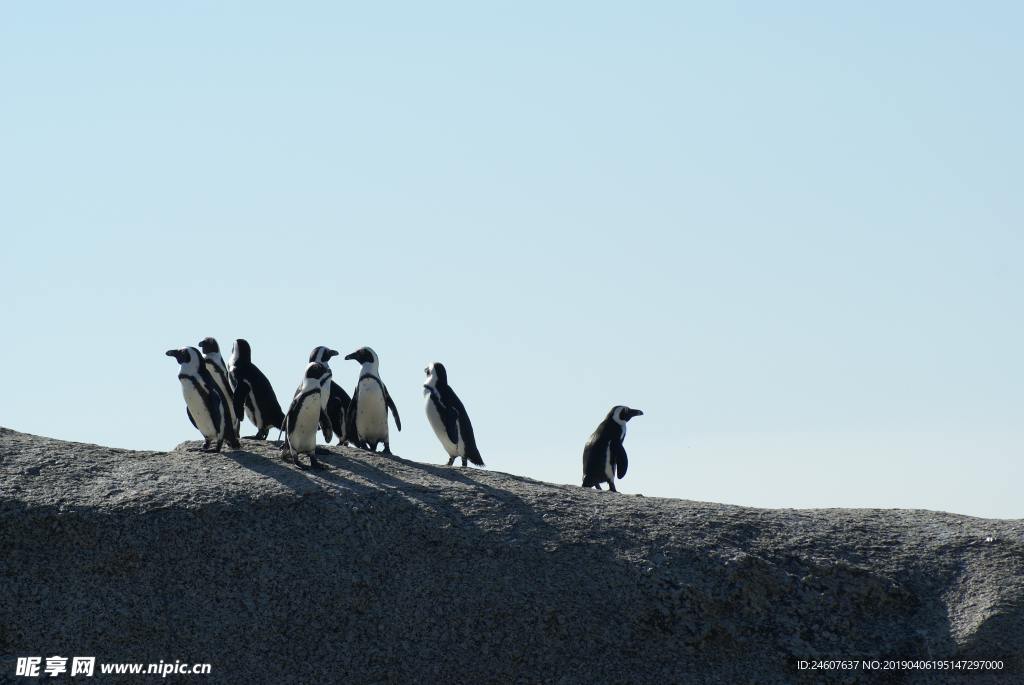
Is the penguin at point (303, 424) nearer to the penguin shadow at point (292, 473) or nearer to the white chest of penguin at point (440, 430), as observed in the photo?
the penguin shadow at point (292, 473)

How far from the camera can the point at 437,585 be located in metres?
14.9

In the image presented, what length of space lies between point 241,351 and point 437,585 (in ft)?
18.5

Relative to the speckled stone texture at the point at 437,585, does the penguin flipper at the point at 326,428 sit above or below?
above

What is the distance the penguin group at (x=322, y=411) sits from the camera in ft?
55.7

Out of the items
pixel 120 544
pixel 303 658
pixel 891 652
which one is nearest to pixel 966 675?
pixel 891 652

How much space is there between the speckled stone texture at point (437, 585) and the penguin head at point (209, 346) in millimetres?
2820

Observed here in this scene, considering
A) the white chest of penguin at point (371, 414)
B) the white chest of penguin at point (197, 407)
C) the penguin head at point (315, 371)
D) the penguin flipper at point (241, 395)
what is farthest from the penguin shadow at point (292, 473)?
the white chest of penguin at point (371, 414)

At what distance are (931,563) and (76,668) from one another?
895 cm

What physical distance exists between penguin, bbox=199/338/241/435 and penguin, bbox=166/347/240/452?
0.14 meters

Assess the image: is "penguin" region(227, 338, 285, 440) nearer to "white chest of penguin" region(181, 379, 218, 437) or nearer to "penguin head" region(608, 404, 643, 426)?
"white chest of penguin" region(181, 379, 218, 437)

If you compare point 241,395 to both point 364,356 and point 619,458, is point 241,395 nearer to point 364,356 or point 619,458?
point 364,356

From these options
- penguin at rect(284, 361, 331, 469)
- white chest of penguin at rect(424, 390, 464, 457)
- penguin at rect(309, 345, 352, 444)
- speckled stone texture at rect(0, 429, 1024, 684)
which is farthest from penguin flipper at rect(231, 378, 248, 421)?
white chest of penguin at rect(424, 390, 464, 457)

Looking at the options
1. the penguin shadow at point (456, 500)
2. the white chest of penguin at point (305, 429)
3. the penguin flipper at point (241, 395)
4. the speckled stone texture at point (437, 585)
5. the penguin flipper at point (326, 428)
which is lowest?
the speckled stone texture at point (437, 585)

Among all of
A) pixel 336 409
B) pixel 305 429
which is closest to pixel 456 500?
pixel 305 429
